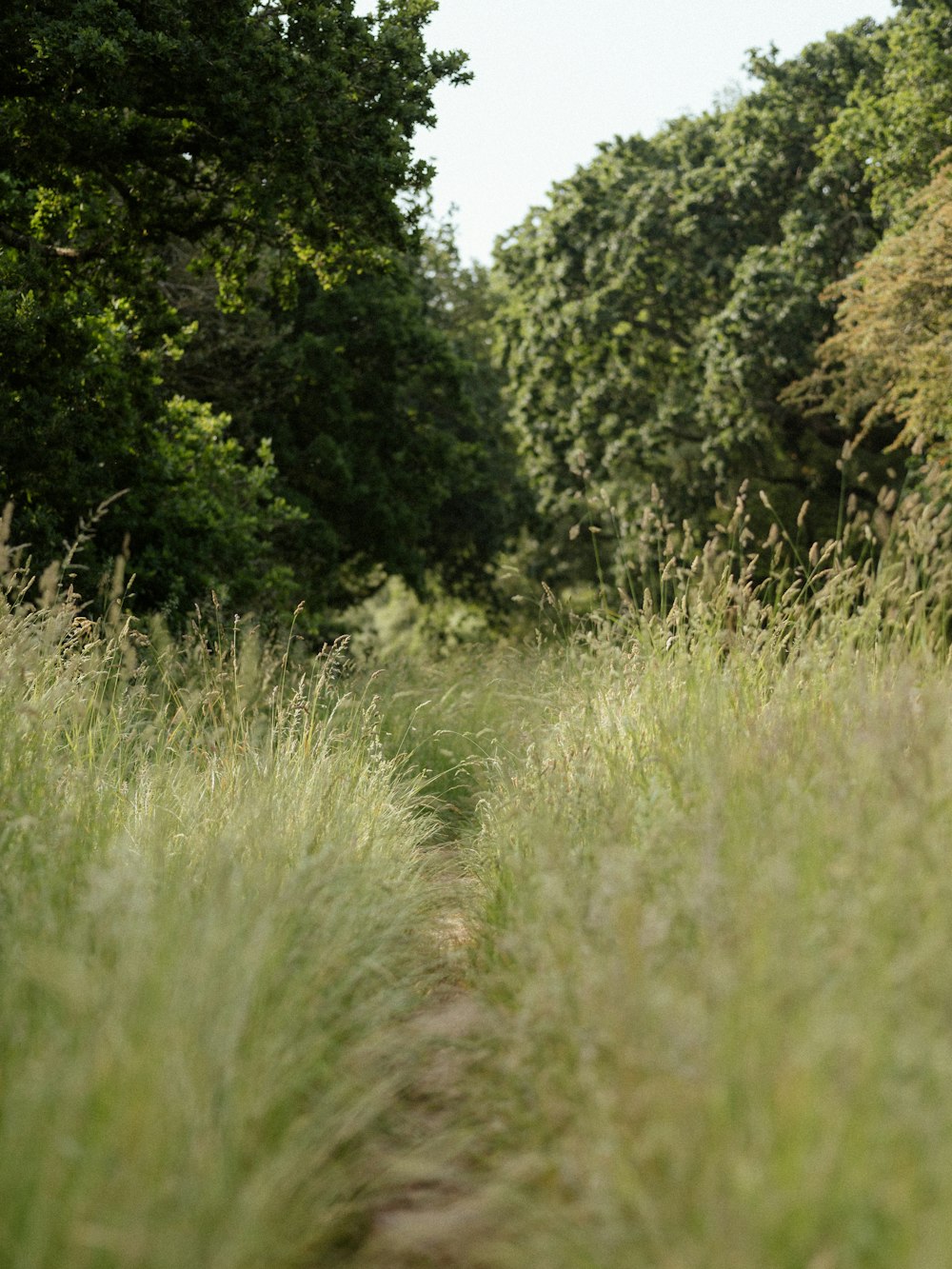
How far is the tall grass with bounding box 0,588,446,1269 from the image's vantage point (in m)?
2.12

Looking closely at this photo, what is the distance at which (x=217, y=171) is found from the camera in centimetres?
1068

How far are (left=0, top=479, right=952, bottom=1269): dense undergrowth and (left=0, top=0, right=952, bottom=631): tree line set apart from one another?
1.86 metres

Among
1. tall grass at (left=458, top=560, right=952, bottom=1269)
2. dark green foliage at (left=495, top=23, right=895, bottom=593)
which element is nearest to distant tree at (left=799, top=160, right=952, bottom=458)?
dark green foliage at (left=495, top=23, right=895, bottom=593)

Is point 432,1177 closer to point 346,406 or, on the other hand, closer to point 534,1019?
point 534,1019

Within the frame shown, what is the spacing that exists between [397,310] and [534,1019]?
18.4 metres

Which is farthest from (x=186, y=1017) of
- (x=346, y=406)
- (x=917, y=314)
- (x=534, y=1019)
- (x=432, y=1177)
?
(x=346, y=406)

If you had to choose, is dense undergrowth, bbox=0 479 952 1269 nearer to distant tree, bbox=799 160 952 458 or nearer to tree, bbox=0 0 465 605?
tree, bbox=0 0 465 605

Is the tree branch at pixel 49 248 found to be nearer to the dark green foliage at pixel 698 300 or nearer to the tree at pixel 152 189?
the tree at pixel 152 189

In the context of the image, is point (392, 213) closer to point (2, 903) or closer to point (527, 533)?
point (2, 903)

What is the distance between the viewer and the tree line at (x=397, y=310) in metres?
9.78

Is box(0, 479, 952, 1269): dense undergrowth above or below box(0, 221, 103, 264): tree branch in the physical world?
below

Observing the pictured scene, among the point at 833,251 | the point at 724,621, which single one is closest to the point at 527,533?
the point at 833,251

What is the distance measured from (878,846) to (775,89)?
72.3 feet

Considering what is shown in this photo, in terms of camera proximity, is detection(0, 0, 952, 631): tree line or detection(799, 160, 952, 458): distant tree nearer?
detection(0, 0, 952, 631): tree line
